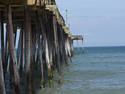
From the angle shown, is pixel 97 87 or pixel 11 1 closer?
pixel 11 1

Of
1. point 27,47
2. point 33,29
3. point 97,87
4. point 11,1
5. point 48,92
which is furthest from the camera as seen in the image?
point 33,29

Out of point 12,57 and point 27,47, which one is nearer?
point 12,57

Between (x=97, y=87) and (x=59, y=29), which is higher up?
(x=59, y=29)

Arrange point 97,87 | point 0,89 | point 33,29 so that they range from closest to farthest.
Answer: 1. point 0,89
2. point 97,87
3. point 33,29

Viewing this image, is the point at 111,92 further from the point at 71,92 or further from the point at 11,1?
the point at 11,1

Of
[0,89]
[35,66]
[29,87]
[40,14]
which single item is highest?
[40,14]

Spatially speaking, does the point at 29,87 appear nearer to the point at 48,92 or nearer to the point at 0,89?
the point at 48,92

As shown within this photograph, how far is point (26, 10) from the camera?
11.3 m

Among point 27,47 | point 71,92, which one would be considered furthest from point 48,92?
point 27,47

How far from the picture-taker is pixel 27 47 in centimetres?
1095

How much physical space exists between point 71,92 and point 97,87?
5.63 feet

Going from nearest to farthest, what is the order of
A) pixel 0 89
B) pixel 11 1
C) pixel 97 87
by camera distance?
1. pixel 0 89
2. pixel 11 1
3. pixel 97 87

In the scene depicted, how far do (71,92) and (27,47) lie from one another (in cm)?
336

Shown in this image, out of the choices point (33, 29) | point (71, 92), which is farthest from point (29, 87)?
point (33, 29)
